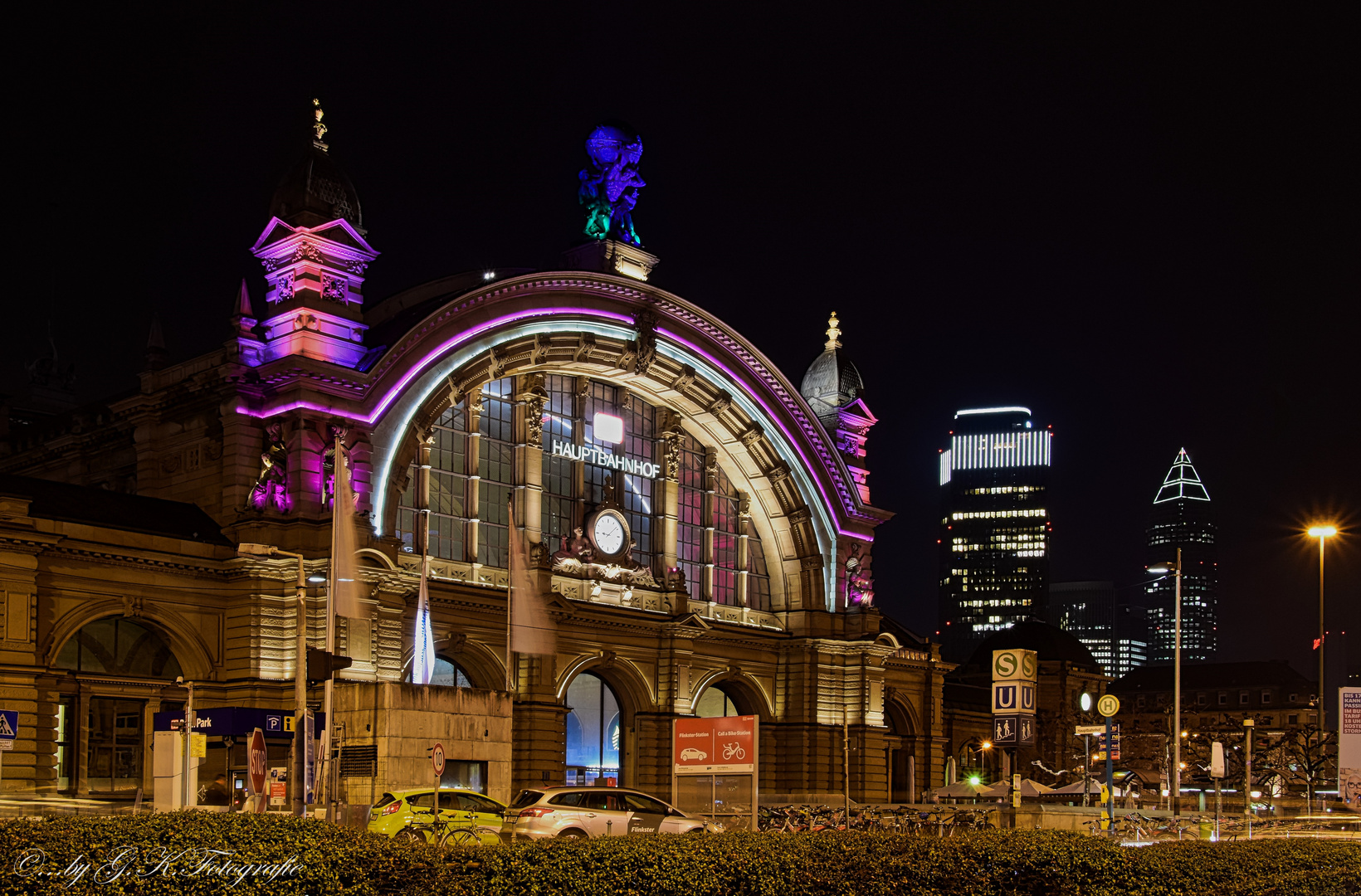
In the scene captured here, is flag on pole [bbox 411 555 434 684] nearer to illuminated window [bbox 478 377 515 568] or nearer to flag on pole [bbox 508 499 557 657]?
flag on pole [bbox 508 499 557 657]

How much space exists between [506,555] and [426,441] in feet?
19.5

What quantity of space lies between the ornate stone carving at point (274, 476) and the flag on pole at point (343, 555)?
10048 millimetres

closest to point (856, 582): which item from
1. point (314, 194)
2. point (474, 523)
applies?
point (474, 523)

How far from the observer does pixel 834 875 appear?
1992cm

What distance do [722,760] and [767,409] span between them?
36.0 m

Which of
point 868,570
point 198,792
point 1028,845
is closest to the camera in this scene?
point 1028,845

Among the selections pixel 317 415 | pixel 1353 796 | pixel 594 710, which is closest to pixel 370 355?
pixel 317 415

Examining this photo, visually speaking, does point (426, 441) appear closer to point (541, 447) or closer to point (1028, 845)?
point (541, 447)

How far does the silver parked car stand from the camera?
107ft

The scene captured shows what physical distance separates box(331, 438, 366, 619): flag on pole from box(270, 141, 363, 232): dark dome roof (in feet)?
44.7

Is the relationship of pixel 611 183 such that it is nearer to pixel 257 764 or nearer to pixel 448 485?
pixel 448 485

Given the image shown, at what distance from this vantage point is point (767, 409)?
6738cm

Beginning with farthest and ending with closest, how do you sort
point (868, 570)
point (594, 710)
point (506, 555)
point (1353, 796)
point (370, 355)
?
point (868, 570), point (594, 710), point (506, 555), point (370, 355), point (1353, 796)

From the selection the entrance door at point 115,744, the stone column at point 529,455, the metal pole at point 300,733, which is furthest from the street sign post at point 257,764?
the stone column at point 529,455
